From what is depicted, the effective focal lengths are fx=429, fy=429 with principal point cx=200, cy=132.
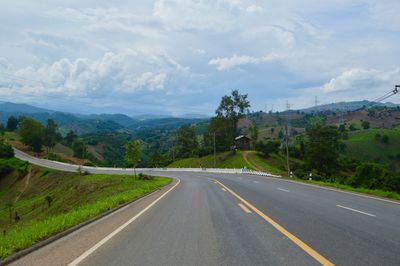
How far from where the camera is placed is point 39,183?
75250 millimetres

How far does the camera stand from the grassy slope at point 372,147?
162 m

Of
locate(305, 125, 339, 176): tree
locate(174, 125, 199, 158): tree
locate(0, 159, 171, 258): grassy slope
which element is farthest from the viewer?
locate(174, 125, 199, 158): tree

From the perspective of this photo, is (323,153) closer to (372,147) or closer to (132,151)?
(132,151)

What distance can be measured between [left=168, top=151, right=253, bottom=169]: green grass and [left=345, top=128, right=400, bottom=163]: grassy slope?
224 feet

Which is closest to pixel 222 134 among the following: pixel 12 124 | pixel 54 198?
pixel 54 198

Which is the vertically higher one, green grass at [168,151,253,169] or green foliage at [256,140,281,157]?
green foliage at [256,140,281,157]

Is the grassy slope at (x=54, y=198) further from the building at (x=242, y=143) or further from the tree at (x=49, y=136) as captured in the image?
Answer: the building at (x=242, y=143)

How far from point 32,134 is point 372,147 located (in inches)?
4916

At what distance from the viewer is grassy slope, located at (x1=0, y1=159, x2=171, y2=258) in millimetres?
11094

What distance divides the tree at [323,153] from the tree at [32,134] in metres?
82.1

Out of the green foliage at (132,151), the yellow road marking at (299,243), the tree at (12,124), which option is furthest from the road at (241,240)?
the tree at (12,124)

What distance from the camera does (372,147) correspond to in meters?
169

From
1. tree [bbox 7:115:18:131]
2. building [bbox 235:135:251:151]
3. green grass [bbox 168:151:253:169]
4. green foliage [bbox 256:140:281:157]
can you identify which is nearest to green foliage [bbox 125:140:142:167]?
Answer: green grass [bbox 168:151:253:169]

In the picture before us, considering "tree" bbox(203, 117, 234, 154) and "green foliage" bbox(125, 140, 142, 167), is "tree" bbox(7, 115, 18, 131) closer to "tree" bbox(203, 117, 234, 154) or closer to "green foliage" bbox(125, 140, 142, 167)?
"tree" bbox(203, 117, 234, 154)
